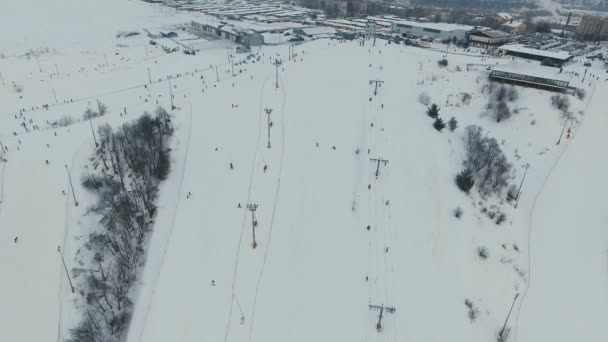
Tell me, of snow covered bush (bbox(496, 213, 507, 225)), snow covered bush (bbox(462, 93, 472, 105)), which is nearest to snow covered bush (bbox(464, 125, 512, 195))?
snow covered bush (bbox(496, 213, 507, 225))

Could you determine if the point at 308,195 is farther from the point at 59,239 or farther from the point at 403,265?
the point at 59,239

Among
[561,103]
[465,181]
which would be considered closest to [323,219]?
[465,181]

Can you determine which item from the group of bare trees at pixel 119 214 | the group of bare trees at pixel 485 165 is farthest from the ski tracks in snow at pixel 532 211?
the group of bare trees at pixel 119 214

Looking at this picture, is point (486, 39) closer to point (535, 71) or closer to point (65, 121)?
point (535, 71)

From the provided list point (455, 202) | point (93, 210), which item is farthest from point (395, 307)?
point (93, 210)

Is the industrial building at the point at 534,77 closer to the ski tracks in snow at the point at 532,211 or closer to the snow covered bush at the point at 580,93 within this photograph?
the snow covered bush at the point at 580,93
